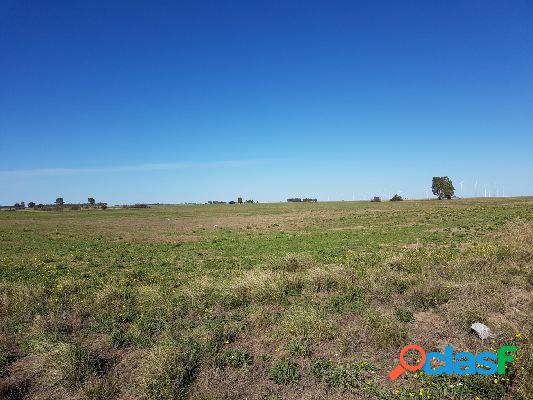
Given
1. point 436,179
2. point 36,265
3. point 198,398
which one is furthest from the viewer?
point 436,179

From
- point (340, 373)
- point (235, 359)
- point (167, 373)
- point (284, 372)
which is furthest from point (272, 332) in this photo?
point (167, 373)

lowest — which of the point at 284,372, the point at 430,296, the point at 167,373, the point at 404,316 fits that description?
the point at 284,372

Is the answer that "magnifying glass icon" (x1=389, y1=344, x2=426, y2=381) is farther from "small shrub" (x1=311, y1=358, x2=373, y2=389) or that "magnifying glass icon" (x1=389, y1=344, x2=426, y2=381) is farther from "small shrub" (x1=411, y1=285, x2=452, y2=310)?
"small shrub" (x1=411, y1=285, x2=452, y2=310)

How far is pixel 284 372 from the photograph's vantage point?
659 cm

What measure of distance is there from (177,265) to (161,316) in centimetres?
1083

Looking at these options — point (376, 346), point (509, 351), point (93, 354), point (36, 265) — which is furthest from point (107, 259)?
point (509, 351)

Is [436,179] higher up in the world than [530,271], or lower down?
higher up

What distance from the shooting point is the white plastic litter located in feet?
23.6

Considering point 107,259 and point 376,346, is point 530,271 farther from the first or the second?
point 107,259

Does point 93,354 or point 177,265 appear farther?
point 177,265

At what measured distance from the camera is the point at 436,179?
132 meters

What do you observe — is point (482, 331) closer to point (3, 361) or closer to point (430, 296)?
point (430, 296)

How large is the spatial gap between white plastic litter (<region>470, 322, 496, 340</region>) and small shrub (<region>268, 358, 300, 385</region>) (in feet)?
12.9

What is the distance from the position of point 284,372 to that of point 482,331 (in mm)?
4316
